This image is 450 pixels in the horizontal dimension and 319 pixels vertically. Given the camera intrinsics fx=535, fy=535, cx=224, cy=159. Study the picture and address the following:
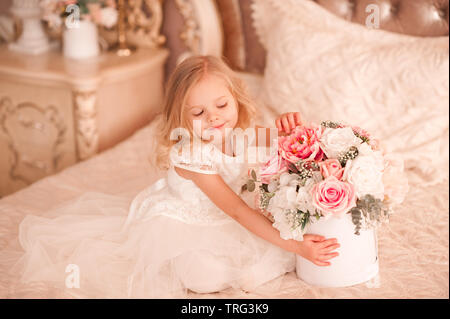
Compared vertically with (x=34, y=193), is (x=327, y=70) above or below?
above

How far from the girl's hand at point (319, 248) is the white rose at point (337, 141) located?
21 cm

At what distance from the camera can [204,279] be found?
4.53 feet

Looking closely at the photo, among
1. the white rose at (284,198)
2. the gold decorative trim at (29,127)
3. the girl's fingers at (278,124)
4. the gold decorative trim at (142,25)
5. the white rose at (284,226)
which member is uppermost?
the gold decorative trim at (142,25)

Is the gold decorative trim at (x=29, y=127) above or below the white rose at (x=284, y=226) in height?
below

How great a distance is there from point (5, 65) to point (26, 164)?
1.65ft

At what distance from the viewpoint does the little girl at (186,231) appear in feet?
4.55

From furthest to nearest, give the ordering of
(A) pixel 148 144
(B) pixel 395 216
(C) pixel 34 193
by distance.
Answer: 1. (A) pixel 148 144
2. (C) pixel 34 193
3. (B) pixel 395 216

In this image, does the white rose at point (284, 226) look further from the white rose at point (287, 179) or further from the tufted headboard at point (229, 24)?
the tufted headboard at point (229, 24)

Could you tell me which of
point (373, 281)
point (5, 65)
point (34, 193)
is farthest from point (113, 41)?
point (373, 281)

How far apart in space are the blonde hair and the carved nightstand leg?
941mm

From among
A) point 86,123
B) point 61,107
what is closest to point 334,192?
point 86,123

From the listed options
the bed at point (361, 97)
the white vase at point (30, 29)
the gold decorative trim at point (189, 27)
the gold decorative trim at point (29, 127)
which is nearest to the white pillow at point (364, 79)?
the bed at point (361, 97)

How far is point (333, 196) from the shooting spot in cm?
122

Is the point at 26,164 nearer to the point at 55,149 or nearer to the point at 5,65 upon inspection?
the point at 55,149
